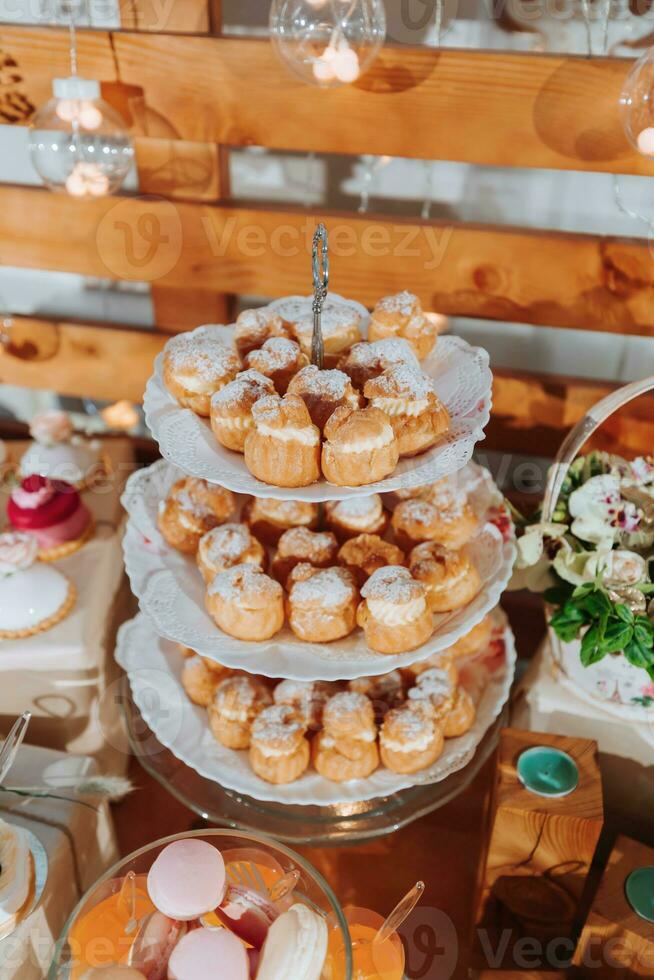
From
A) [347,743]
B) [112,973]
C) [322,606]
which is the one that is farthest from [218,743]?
[112,973]

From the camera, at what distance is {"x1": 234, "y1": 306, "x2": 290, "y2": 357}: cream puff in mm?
1197

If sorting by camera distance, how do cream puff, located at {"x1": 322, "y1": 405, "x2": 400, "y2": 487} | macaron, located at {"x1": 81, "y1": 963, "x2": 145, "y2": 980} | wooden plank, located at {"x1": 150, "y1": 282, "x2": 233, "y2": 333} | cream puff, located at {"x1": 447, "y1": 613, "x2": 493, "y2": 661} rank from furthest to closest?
wooden plank, located at {"x1": 150, "y1": 282, "x2": 233, "y2": 333}
cream puff, located at {"x1": 447, "y1": 613, "x2": 493, "y2": 661}
cream puff, located at {"x1": 322, "y1": 405, "x2": 400, "y2": 487}
macaron, located at {"x1": 81, "y1": 963, "x2": 145, "y2": 980}

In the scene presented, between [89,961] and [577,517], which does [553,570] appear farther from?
[89,961]

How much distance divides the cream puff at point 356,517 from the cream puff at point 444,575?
9 cm

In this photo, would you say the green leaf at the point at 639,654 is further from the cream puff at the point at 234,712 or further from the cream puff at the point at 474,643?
the cream puff at the point at 234,712

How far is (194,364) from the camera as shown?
43.3 inches

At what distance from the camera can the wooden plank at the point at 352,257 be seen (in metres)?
1.55

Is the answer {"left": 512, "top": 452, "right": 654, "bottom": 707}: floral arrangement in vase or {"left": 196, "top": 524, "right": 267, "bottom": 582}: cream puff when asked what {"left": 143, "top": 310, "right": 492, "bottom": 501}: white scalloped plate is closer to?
{"left": 196, "top": 524, "right": 267, "bottom": 582}: cream puff

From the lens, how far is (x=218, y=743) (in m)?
1.23

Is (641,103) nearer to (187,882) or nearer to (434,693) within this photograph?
(434,693)

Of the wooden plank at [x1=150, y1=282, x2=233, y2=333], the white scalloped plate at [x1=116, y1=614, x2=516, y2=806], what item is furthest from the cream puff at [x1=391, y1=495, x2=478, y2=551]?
the wooden plank at [x1=150, y1=282, x2=233, y2=333]

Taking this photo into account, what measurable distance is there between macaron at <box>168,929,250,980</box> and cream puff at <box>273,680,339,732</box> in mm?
383

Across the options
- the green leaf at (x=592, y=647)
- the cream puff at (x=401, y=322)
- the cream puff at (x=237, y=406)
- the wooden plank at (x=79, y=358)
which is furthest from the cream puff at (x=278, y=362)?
the wooden plank at (x=79, y=358)

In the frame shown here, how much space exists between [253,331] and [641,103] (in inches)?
25.5
